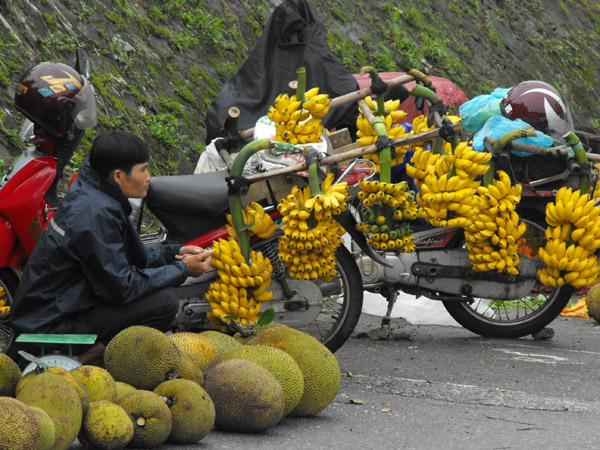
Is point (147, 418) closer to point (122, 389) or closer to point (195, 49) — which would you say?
point (122, 389)

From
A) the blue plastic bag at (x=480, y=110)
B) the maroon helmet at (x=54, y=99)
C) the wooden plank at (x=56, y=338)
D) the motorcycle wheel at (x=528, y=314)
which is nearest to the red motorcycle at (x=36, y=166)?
the maroon helmet at (x=54, y=99)

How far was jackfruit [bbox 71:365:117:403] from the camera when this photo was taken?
3270 mm

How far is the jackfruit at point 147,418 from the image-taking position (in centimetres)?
319

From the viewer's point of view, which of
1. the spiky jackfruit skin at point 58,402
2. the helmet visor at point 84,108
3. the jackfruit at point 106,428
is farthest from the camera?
the helmet visor at point 84,108

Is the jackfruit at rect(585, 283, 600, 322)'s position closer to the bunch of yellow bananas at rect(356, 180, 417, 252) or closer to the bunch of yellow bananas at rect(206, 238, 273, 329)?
the bunch of yellow bananas at rect(356, 180, 417, 252)

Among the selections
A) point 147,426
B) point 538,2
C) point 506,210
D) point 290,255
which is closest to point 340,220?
point 290,255

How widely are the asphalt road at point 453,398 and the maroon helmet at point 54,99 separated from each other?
2298mm

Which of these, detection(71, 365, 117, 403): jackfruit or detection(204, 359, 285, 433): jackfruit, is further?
detection(204, 359, 285, 433): jackfruit

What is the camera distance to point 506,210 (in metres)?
5.52

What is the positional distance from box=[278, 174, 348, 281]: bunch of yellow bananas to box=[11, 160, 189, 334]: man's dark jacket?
898mm

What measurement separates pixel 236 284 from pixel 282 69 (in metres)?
3.05

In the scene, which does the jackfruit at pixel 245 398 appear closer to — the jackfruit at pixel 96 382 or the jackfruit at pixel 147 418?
the jackfruit at pixel 147 418

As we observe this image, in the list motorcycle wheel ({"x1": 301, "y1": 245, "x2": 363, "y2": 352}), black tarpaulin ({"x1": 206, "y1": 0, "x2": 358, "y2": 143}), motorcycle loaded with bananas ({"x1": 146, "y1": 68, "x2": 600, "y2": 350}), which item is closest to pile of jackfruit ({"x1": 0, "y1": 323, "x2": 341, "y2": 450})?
motorcycle loaded with bananas ({"x1": 146, "y1": 68, "x2": 600, "y2": 350})

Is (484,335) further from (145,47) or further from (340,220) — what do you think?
(145,47)
